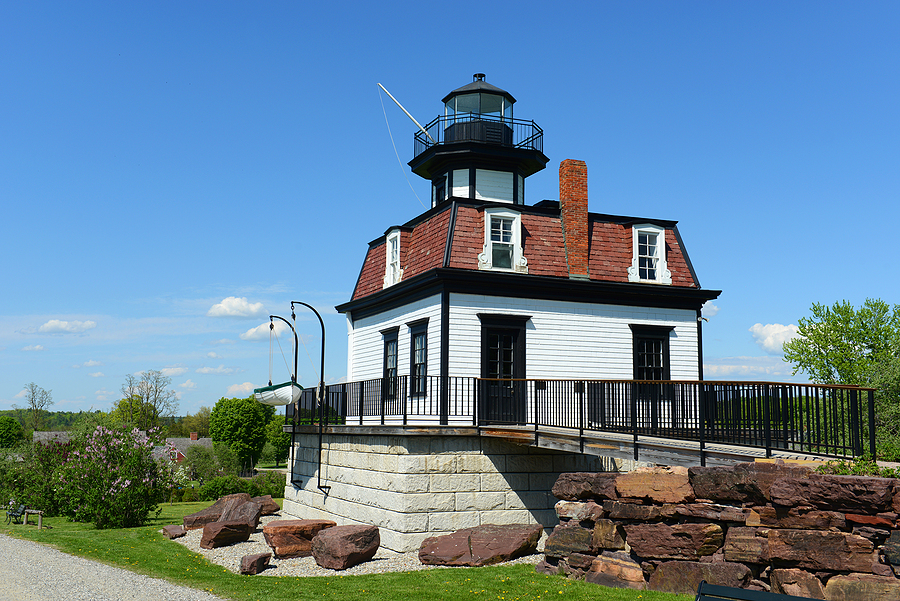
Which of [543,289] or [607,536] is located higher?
[543,289]

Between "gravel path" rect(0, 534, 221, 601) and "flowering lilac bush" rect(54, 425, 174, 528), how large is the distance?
5876 mm

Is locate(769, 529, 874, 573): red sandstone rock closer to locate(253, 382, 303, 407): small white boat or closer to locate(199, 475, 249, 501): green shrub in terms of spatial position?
locate(253, 382, 303, 407): small white boat

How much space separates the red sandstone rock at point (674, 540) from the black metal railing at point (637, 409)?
1619mm

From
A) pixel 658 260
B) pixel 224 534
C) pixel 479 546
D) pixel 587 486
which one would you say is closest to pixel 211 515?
pixel 224 534

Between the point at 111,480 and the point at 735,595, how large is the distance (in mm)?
21151

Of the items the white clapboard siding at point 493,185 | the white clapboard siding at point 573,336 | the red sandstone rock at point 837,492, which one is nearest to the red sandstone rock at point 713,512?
the red sandstone rock at point 837,492

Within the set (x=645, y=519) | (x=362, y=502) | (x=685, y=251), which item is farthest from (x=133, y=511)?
(x=685, y=251)

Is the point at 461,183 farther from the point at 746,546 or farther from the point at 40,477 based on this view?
the point at 40,477

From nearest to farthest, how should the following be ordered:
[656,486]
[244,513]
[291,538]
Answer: [656,486], [291,538], [244,513]

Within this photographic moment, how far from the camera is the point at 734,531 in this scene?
35.5 feet

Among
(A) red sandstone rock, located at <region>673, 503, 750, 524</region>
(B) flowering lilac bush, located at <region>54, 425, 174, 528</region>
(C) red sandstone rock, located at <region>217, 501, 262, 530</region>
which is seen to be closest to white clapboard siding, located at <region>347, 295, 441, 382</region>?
(C) red sandstone rock, located at <region>217, 501, 262, 530</region>

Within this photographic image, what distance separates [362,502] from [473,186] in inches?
463

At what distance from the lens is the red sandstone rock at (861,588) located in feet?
30.5

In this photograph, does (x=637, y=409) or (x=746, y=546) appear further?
(x=637, y=409)
